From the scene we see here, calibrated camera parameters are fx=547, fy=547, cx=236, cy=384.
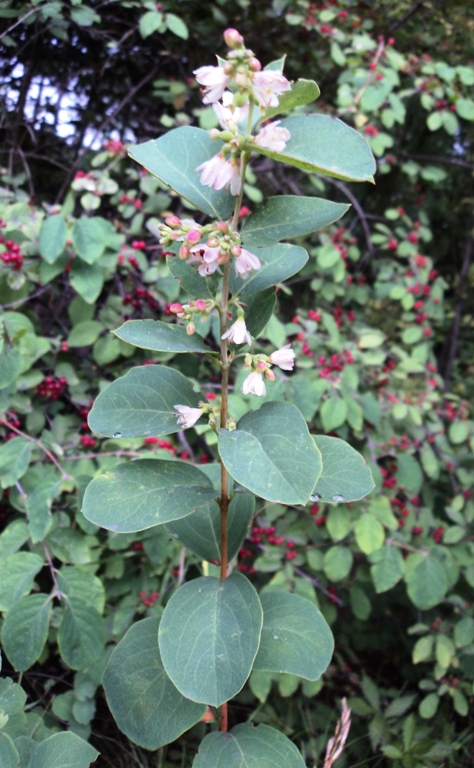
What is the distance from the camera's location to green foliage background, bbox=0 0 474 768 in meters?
1.20

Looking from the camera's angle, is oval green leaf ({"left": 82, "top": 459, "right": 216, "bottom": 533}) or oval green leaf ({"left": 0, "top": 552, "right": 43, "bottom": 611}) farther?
oval green leaf ({"left": 0, "top": 552, "right": 43, "bottom": 611})

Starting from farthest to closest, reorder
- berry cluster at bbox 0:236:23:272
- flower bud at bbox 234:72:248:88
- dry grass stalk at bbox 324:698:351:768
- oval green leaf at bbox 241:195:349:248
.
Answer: berry cluster at bbox 0:236:23:272
dry grass stalk at bbox 324:698:351:768
oval green leaf at bbox 241:195:349:248
flower bud at bbox 234:72:248:88

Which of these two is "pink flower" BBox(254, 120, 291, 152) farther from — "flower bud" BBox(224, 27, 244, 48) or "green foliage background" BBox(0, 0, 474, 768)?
"green foliage background" BBox(0, 0, 474, 768)

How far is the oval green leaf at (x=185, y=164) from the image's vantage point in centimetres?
72

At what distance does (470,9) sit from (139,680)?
2781 mm

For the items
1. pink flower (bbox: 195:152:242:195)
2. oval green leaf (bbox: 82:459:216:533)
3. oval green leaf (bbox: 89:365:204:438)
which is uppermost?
pink flower (bbox: 195:152:242:195)

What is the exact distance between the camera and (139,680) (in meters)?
0.86

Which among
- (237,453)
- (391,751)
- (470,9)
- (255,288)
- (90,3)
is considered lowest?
(391,751)

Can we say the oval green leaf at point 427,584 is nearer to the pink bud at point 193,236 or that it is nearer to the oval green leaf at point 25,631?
the oval green leaf at point 25,631

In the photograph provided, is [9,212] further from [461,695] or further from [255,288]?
[461,695]

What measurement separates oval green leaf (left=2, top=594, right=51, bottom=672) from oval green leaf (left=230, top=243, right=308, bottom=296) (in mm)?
723

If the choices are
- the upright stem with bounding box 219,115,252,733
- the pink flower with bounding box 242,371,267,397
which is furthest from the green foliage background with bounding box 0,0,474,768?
the pink flower with bounding box 242,371,267,397

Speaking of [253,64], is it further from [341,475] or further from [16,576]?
[16,576]

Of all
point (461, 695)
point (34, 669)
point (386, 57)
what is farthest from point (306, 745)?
point (386, 57)
